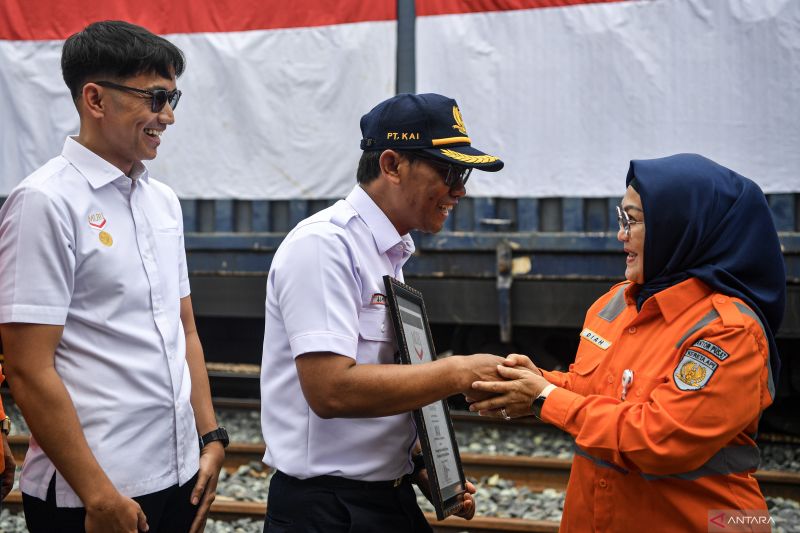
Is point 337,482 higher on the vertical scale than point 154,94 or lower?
lower

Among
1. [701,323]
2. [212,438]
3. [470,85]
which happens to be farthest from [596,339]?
[470,85]

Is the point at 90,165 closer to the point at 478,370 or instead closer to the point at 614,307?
the point at 478,370

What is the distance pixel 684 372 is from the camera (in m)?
2.16

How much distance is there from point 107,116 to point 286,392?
86cm

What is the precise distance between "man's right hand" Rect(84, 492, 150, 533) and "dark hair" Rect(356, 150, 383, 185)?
106 centimetres

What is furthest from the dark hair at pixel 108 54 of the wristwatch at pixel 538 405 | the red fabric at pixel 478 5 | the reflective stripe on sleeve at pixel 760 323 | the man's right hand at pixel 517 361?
the red fabric at pixel 478 5

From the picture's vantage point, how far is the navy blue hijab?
226 cm

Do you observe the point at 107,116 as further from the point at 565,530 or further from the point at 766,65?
the point at 766,65

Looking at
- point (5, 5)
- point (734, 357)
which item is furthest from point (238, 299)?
point (734, 357)

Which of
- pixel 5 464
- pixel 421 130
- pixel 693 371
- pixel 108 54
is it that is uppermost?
pixel 108 54

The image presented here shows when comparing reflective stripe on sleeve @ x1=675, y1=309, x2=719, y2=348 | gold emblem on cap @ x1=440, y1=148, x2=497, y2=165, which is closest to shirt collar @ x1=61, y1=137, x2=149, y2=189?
gold emblem on cap @ x1=440, y1=148, x2=497, y2=165

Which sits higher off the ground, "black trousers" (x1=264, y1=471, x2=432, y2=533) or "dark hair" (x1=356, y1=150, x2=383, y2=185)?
"dark hair" (x1=356, y1=150, x2=383, y2=185)

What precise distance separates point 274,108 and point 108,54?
5074 millimetres

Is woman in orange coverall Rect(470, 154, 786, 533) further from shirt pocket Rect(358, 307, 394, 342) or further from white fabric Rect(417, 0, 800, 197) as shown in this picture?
white fabric Rect(417, 0, 800, 197)
